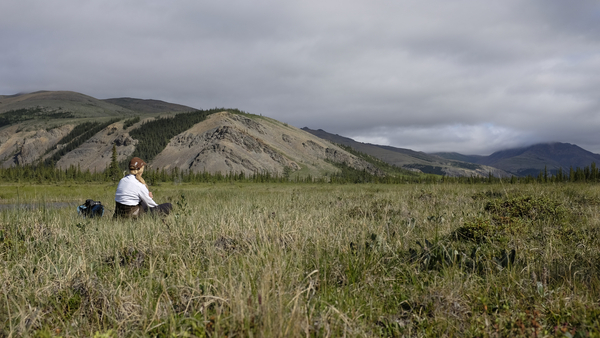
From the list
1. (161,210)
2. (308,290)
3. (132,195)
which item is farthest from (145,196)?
(308,290)

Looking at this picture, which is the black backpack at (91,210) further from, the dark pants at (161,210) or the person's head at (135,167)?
the person's head at (135,167)

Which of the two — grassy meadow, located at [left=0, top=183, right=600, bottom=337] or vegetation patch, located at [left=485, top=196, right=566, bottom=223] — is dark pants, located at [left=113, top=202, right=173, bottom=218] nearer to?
grassy meadow, located at [left=0, top=183, right=600, bottom=337]

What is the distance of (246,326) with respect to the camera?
8.49 feet

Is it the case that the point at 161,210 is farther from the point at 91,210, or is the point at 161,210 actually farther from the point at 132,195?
the point at 91,210

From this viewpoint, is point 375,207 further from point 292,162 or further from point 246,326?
point 292,162

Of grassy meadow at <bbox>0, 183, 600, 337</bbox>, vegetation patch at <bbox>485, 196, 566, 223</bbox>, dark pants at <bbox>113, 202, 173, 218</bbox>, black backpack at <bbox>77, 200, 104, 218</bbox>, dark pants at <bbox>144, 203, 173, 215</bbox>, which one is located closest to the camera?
grassy meadow at <bbox>0, 183, 600, 337</bbox>

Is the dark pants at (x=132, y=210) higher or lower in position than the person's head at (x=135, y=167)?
lower

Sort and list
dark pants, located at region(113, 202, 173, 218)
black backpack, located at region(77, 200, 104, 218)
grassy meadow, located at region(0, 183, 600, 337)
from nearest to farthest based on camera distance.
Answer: grassy meadow, located at region(0, 183, 600, 337) < dark pants, located at region(113, 202, 173, 218) < black backpack, located at region(77, 200, 104, 218)

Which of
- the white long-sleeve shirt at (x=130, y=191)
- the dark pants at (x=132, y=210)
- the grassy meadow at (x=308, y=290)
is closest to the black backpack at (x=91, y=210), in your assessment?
the dark pants at (x=132, y=210)

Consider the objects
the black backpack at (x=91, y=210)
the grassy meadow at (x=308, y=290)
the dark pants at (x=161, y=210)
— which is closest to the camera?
the grassy meadow at (x=308, y=290)

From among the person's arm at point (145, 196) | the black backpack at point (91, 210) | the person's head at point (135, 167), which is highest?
the person's head at point (135, 167)

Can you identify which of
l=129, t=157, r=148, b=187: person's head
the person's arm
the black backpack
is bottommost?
the black backpack

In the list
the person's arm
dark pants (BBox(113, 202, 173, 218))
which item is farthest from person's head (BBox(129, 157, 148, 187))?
dark pants (BBox(113, 202, 173, 218))

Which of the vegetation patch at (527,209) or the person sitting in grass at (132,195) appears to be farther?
the person sitting in grass at (132,195)
